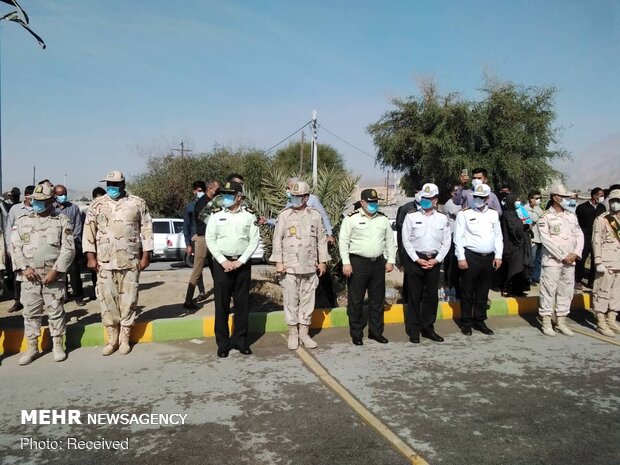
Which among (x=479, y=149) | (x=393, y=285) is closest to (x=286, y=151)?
(x=479, y=149)

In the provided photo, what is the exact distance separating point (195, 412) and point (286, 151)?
1893 inches

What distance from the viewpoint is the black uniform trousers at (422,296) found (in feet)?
20.6

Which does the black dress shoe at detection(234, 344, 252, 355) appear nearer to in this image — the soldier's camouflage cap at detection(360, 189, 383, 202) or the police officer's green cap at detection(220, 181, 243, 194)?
the police officer's green cap at detection(220, 181, 243, 194)

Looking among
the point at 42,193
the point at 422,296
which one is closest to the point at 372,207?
the point at 422,296

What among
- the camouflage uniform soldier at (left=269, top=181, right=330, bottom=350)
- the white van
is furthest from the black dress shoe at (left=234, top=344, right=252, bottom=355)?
the white van

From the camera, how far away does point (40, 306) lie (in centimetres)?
538

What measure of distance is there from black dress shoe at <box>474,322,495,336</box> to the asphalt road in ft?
1.19

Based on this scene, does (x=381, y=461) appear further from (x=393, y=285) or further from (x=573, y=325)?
(x=393, y=285)

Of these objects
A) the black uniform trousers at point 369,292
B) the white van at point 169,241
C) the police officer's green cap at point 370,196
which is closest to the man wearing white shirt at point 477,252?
the black uniform trousers at point 369,292

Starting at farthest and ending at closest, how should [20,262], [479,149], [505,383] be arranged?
[479,149] → [20,262] → [505,383]

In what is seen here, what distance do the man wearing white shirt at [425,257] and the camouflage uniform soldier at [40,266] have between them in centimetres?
399

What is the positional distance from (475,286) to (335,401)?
3.18 m

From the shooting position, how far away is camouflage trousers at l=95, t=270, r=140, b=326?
5578mm

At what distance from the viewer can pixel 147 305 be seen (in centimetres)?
786
